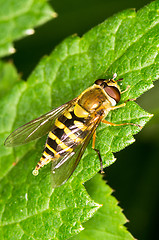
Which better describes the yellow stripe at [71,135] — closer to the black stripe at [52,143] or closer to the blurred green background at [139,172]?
the black stripe at [52,143]

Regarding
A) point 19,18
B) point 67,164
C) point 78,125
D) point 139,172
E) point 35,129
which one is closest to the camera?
point 67,164

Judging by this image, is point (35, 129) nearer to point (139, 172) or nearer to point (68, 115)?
point (68, 115)

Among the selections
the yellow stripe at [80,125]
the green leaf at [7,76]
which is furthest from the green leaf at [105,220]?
the green leaf at [7,76]

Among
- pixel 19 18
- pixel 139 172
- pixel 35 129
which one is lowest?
pixel 139 172

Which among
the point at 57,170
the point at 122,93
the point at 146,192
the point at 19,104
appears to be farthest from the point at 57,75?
the point at 146,192

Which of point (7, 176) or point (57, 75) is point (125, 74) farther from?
point (7, 176)

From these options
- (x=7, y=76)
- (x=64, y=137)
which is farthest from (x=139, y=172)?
(x=7, y=76)
